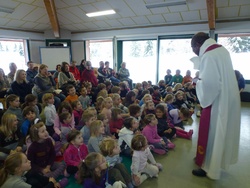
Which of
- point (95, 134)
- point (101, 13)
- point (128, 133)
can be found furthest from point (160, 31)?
point (95, 134)

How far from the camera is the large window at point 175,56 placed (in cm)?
670

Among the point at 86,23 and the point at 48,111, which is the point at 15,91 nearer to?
the point at 48,111

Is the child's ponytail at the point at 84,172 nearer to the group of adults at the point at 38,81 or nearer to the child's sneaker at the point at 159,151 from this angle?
the child's sneaker at the point at 159,151

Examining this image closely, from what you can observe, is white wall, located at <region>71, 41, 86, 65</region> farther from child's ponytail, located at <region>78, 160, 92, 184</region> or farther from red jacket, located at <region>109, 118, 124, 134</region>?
child's ponytail, located at <region>78, 160, 92, 184</region>

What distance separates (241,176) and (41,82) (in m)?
3.72

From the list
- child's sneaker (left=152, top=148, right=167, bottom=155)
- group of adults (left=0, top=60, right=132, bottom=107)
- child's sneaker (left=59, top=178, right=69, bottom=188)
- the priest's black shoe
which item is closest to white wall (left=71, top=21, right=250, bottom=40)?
group of adults (left=0, top=60, right=132, bottom=107)

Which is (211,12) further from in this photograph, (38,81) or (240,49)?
(38,81)

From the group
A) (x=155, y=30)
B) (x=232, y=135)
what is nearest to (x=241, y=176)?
(x=232, y=135)

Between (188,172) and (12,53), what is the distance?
796 centimetres

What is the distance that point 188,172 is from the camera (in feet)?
7.31

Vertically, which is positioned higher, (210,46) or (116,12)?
(116,12)

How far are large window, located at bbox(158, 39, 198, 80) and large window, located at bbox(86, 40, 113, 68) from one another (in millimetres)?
2401

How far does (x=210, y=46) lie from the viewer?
6.38 ft

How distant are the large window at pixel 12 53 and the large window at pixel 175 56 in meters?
5.81
